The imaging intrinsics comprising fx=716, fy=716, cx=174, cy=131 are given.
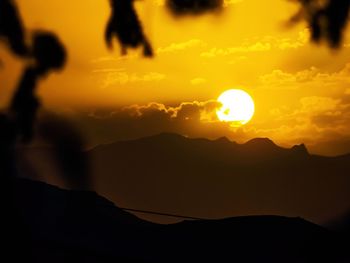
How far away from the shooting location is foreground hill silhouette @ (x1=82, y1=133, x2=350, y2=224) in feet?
118

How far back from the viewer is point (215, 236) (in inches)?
430

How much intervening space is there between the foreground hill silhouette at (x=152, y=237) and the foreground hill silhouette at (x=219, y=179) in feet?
59.2

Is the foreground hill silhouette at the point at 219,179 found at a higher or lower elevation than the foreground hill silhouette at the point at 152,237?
higher

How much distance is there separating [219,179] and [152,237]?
32.1 metres

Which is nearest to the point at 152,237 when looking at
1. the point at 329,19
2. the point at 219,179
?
the point at 329,19

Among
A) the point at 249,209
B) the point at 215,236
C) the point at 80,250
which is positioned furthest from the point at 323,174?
the point at 80,250

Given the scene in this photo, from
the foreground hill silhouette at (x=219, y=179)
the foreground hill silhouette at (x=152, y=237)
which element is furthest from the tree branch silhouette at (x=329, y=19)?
the foreground hill silhouette at (x=219, y=179)

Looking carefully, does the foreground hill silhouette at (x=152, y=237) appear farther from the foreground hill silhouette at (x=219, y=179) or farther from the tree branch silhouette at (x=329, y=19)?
the foreground hill silhouette at (x=219, y=179)

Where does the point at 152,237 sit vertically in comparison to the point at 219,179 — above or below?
below

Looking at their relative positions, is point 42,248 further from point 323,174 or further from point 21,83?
point 323,174

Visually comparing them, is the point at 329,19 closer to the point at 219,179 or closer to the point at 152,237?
the point at 152,237

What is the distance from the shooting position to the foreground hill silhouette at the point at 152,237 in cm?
530

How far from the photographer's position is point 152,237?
11.9 metres

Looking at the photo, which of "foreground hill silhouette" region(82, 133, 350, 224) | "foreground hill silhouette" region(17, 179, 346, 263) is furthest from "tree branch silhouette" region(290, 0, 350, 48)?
"foreground hill silhouette" region(82, 133, 350, 224)
